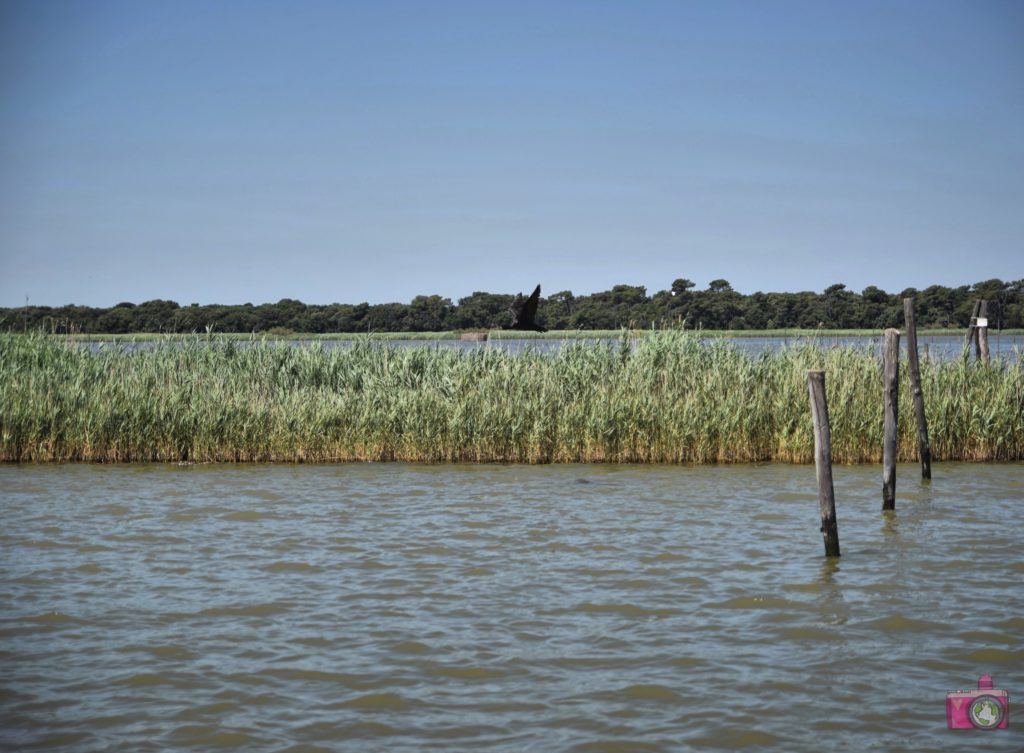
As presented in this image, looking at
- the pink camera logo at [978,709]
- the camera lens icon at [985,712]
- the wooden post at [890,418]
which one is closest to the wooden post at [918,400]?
the wooden post at [890,418]

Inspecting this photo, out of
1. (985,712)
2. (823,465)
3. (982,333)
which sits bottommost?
(985,712)

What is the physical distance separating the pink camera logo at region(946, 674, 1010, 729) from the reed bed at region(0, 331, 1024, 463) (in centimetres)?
1139

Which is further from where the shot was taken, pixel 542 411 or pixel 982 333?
pixel 982 333

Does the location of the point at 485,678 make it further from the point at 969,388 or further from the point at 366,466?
the point at 969,388

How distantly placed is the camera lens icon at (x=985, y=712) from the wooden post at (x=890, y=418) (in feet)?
22.8

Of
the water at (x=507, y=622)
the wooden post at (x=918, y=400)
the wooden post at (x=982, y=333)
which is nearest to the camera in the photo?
the water at (x=507, y=622)

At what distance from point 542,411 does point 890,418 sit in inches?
270

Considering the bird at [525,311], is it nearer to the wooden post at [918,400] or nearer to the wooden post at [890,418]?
the wooden post at [918,400]

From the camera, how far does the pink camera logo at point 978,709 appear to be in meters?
6.27

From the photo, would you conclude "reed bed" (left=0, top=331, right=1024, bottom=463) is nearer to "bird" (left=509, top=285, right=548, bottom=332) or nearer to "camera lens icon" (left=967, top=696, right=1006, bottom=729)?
"bird" (left=509, top=285, right=548, bottom=332)

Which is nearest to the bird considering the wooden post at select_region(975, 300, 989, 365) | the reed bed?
the reed bed

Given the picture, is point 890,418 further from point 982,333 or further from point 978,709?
point 982,333

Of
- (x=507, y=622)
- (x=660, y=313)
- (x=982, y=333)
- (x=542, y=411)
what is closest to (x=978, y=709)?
(x=507, y=622)

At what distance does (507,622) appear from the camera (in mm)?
8531
